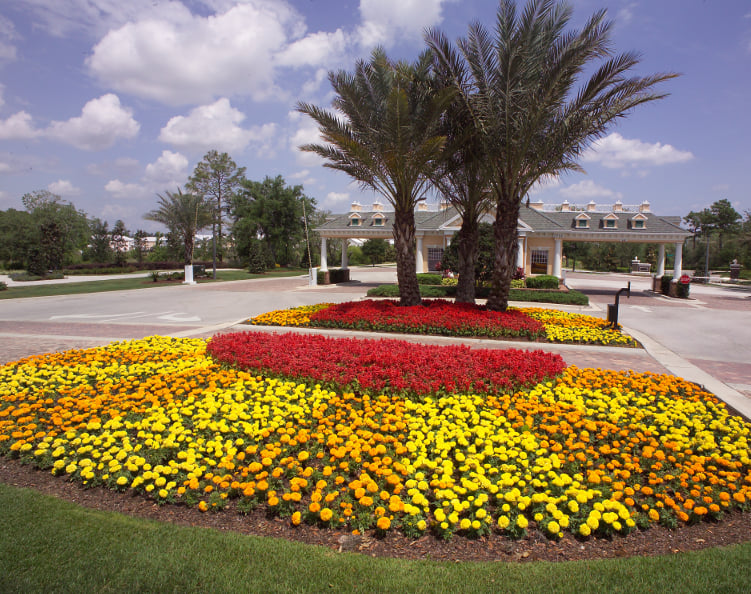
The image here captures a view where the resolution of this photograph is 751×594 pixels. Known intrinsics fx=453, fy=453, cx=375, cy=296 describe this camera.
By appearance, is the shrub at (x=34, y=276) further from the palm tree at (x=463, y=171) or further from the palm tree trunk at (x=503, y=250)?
the palm tree trunk at (x=503, y=250)

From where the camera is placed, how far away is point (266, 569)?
9.04ft

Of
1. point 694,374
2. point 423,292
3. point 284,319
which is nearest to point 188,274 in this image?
point 423,292

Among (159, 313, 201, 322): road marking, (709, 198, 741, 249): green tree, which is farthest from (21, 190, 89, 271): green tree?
(709, 198, 741, 249): green tree

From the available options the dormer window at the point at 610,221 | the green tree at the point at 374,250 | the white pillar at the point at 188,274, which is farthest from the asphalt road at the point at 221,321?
the green tree at the point at 374,250

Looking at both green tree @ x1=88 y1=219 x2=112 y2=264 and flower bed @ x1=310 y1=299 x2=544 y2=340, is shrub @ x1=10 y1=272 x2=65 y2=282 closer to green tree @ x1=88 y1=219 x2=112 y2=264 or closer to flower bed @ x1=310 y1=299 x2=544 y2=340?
green tree @ x1=88 y1=219 x2=112 y2=264

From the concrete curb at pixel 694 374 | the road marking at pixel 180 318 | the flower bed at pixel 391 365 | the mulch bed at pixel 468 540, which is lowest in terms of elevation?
the mulch bed at pixel 468 540

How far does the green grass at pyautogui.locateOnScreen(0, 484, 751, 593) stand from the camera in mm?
2605

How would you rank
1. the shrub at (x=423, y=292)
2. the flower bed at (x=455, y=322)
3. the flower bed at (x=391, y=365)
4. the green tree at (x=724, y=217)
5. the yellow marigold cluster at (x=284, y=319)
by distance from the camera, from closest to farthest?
the flower bed at (x=391, y=365) → the flower bed at (x=455, y=322) → the yellow marigold cluster at (x=284, y=319) → the shrub at (x=423, y=292) → the green tree at (x=724, y=217)

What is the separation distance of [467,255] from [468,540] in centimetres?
1252

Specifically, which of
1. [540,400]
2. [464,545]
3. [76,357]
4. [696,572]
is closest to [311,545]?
[464,545]

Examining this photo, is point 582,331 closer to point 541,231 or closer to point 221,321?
point 221,321

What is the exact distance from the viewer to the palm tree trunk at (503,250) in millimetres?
11930

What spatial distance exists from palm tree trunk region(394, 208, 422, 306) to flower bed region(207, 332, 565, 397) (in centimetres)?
464

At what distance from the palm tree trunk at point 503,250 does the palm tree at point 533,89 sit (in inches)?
1.4
